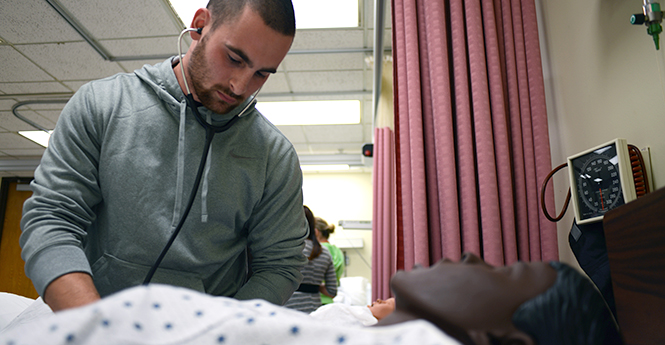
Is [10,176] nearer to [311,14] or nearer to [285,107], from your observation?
[285,107]

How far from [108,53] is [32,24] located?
0.57 metres

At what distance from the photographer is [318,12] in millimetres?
3195

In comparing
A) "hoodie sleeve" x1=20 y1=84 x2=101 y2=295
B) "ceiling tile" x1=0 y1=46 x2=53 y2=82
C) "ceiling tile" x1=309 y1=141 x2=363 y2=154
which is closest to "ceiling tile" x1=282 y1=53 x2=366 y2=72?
"ceiling tile" x1=0 y1=46 x2=53 y2=82

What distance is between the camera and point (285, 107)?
16.3 ft

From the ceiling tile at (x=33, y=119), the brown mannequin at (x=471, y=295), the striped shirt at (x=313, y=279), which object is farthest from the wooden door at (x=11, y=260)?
the brown mannequin at (x=471, y=295)

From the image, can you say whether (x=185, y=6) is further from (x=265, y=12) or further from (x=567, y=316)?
(x=567, y=316)

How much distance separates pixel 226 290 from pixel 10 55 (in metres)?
3.73

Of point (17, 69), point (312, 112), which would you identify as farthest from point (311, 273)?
point (17, 69)

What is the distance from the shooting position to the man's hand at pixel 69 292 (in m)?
0.71

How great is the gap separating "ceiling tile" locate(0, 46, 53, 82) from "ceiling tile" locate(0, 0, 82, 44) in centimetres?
23

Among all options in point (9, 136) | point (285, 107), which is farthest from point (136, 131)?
point (9, 136)

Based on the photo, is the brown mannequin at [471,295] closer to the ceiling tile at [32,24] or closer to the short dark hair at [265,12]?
the short dark hair at [265,12]

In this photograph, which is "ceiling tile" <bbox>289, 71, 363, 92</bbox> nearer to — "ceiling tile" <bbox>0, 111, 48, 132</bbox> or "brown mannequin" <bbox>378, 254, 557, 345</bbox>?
"ceiling tile" <bbox>0, 111, 48, 132</bbox>

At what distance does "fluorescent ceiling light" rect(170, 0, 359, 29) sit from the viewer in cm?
306
